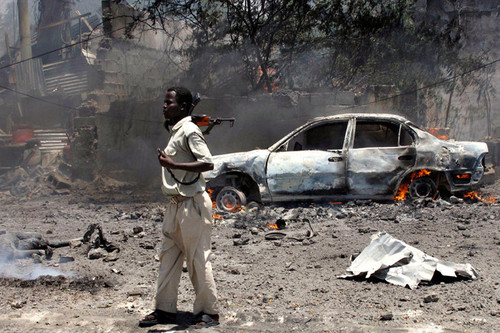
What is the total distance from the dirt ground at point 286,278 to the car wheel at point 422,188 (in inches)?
8.6

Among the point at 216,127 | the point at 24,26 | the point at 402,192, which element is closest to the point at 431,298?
the point at 402,192

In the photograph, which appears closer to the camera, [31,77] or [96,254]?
[96,254]

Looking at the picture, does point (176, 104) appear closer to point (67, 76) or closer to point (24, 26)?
point (67, 76)

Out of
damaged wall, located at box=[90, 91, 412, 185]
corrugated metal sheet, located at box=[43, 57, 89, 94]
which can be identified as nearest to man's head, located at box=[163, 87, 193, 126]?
damaged wall, located at box=[90, 91, 412, 185]

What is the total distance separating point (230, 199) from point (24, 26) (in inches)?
803

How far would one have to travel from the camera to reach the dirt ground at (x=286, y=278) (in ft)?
11.0

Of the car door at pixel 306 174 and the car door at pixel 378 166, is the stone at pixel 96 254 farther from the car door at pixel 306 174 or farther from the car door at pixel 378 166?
the car door at pixel 378 166

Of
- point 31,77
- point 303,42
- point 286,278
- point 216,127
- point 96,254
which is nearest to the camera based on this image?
point 286,278

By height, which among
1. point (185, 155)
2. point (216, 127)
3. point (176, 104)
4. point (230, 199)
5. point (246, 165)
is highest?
point (216, 127)

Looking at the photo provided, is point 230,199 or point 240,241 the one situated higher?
point 230,199

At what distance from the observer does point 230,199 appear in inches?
299

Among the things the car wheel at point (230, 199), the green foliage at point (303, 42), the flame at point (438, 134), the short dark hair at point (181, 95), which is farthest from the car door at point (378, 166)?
the green foliage at point (303, 42)

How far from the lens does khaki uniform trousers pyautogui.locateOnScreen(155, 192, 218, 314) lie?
3273 mm

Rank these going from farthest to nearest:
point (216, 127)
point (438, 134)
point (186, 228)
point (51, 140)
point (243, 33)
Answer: point (51, 140) < point (438, 134) < point (243, 33) < point (216, 127) < point (186, 228)
